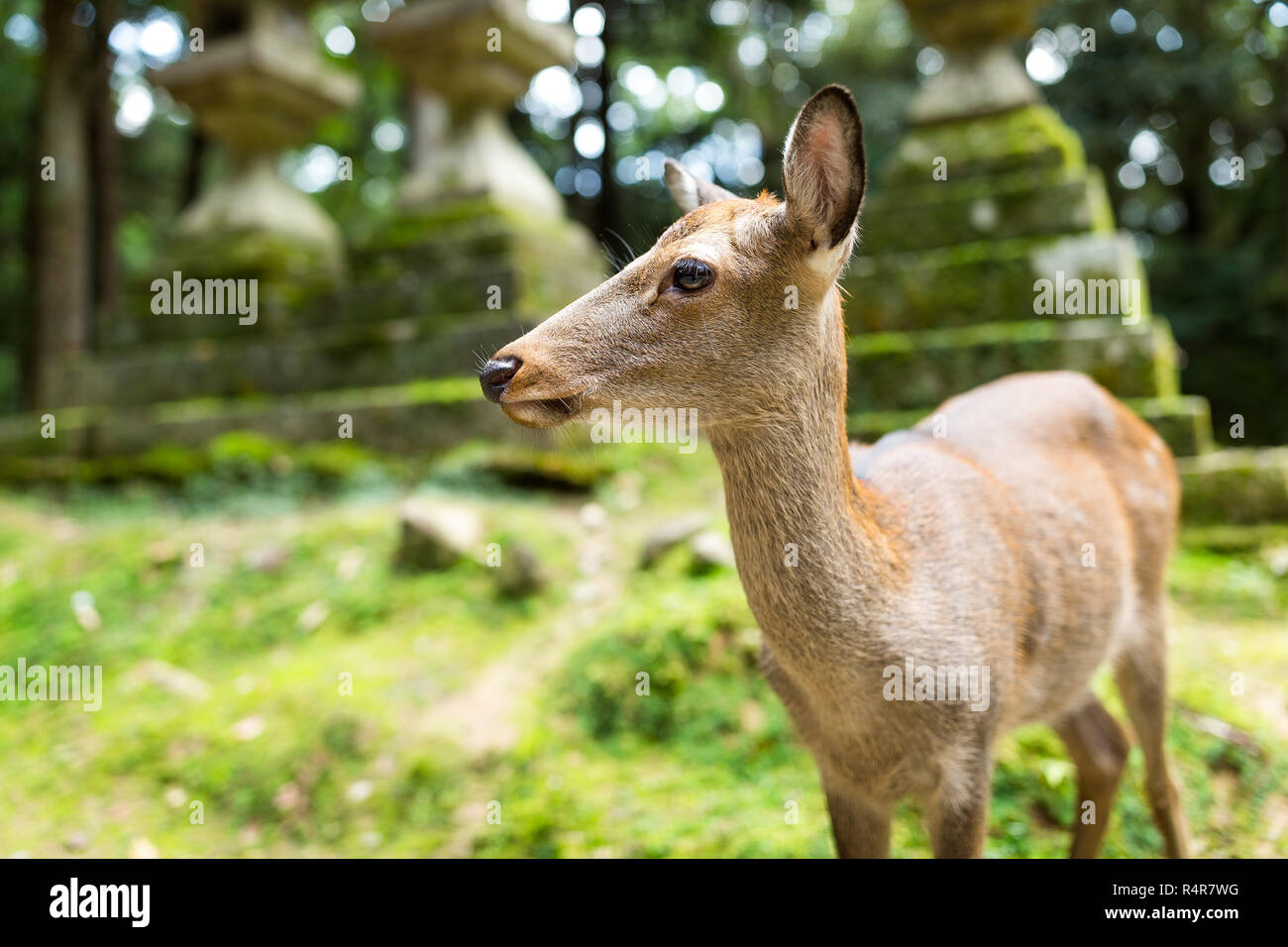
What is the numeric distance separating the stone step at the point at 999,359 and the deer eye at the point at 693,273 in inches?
152

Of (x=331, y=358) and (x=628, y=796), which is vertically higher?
(x=331, y=358)

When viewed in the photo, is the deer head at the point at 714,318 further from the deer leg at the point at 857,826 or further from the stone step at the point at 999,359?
the stone step at the point at 999,359

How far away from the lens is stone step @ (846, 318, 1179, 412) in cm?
550

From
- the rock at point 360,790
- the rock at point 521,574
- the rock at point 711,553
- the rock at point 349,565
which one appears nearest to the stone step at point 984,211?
the rock at point 711,553

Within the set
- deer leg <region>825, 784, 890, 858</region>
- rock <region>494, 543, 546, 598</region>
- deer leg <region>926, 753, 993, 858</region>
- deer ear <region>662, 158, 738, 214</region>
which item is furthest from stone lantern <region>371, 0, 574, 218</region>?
deer leg <region>926, 753, 993, 858</region>

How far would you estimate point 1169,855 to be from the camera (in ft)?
11.3

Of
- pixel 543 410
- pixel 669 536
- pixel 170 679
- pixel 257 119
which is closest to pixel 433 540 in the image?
pixel 669 536

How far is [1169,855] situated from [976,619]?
1627 mm

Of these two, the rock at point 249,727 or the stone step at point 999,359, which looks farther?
the stone step at point 999,359

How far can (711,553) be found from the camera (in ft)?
16.1

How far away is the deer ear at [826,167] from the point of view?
213cm

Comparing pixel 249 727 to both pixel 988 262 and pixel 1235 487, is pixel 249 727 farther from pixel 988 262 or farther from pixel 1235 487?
pixel 1235 487

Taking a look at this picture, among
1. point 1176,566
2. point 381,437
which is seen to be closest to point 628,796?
point 1176,566
